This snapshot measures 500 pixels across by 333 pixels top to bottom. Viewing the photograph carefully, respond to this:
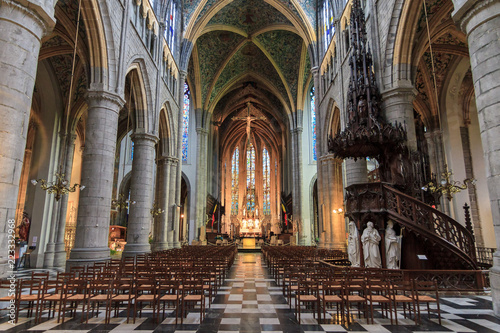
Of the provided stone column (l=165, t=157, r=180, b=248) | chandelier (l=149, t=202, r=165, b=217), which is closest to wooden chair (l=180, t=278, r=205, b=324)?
chandelier (l=149, t=202, r=165, b=217)

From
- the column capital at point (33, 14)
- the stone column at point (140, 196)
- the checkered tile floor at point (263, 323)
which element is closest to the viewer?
the checkered tile floor at point (263, 323)

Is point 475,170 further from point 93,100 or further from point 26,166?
point 26,166

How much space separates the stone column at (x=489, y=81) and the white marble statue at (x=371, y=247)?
3.26m

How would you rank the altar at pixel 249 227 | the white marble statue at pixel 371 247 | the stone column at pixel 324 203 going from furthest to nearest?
the altar at pixel 249 227 → the stone column at pixel 324 203 → the white marble statue at pixel 371 247

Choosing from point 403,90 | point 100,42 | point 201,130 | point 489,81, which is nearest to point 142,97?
point 100,42

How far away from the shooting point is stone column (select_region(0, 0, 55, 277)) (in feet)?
18.6

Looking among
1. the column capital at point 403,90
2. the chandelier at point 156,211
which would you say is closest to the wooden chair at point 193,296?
the column capital at point 403,90

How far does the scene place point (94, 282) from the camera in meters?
5.16

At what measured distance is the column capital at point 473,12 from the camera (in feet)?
18.7

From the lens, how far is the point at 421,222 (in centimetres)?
847

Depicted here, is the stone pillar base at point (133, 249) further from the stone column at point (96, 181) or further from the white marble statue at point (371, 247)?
the white marble statue at point (371, 247)

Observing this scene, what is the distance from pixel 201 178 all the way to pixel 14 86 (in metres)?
24.3

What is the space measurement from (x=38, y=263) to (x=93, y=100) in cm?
871

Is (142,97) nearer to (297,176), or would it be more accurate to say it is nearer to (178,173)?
(178,173)
